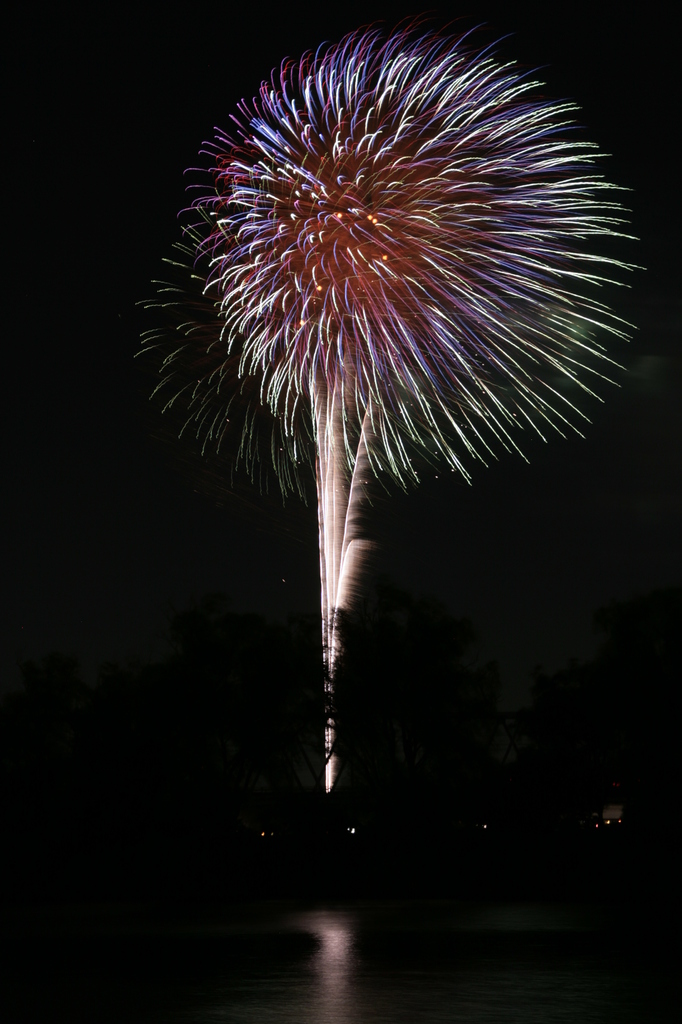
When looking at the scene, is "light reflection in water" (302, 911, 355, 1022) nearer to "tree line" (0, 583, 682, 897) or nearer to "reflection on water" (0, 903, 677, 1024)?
"reflection on water" (0, 903, 677, 1024)

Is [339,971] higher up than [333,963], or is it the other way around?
[333,963]

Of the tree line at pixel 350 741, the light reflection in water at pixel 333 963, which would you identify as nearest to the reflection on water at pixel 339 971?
the light reflection in water at pixel 333 963

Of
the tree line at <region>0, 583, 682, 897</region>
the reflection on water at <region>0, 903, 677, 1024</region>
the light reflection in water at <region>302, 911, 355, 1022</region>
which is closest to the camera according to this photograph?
the reflection on water at <region>0, 903, 677, 1024</region>

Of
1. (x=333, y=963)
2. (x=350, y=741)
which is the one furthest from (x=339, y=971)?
(x=350, y=741)

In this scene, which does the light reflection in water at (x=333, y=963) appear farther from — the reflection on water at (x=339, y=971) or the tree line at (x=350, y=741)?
the tree line at (x=350, y=741)

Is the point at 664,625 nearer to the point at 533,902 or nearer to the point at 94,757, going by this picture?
the point at 533,902

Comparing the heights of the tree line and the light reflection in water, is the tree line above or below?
above

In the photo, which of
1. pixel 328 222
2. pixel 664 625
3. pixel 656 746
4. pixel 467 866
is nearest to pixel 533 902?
pixel 467 866

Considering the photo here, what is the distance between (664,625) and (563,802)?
6971 mm

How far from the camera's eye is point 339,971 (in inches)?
649

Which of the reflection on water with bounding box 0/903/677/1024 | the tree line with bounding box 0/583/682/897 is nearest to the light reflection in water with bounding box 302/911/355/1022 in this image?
the reflection on water with bounding box 0/903/677/1024

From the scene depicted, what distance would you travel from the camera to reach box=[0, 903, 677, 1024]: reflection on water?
1302 centimetres

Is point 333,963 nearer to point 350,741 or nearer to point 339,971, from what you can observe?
point 339,971

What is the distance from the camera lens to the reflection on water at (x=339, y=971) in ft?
42.7
